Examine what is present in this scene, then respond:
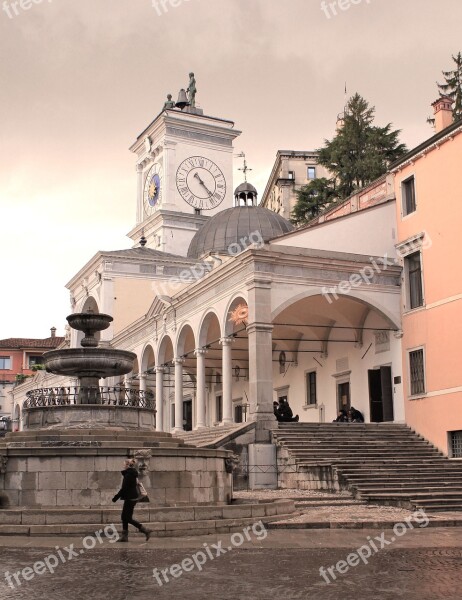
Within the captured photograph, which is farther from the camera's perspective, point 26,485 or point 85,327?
point 85,327

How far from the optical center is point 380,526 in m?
14.2

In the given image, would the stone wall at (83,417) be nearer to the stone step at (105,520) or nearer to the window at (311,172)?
the stone step at (105,520)

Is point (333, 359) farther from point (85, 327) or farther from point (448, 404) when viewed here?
point (85, 327)

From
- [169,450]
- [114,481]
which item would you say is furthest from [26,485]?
[169,450]

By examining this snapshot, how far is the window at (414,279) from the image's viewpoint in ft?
92.3

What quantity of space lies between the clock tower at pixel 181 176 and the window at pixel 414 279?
25.1 m

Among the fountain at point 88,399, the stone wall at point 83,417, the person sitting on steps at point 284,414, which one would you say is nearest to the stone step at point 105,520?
the stone wall at point 83,417

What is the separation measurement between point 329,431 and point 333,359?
739 centimetres

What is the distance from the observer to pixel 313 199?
172 feet

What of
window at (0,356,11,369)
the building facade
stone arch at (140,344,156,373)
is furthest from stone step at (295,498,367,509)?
window at (0,356,11,369)

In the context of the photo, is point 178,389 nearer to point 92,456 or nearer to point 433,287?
point 433,287

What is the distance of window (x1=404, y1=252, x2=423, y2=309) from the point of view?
92.3ft

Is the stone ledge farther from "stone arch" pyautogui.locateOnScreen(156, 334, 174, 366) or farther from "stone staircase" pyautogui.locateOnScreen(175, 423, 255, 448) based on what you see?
"stone arch" pyautogui.locateOnScreen(156, 334, 174, 366)

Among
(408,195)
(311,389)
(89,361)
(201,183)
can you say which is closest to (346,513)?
(89,361)
